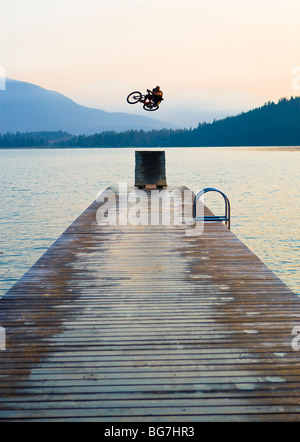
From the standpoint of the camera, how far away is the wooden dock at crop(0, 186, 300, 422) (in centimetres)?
296

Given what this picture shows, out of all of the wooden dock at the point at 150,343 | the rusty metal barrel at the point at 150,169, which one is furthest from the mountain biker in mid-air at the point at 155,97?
the wooden dock at the point at 150,343

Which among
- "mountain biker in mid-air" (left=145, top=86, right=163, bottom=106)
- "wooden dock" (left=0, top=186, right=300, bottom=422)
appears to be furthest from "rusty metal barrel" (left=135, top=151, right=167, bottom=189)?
"wooden dock" (left=0, top=186, right=300, bottom=422)

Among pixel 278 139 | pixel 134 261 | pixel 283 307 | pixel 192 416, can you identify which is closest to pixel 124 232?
pixel 134 261

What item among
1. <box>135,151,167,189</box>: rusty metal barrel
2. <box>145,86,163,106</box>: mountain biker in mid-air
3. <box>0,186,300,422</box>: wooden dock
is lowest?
<box>0,186,300,422</box>: wooden dock

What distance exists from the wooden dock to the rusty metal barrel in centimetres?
1098

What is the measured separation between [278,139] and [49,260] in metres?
204

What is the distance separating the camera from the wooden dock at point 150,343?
2.96 m

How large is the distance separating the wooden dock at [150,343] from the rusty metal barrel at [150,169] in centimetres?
1098

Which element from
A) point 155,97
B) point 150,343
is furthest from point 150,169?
point 150,343

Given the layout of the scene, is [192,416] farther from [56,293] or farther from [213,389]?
[56,293]

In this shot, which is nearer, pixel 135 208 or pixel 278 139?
pixel 135 208

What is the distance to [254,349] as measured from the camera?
371 centimetres

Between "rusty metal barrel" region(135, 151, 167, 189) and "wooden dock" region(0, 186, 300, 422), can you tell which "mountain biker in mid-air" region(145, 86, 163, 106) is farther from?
"wooden dock" region(0, 186, 300, 422)

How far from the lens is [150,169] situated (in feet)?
57.9
